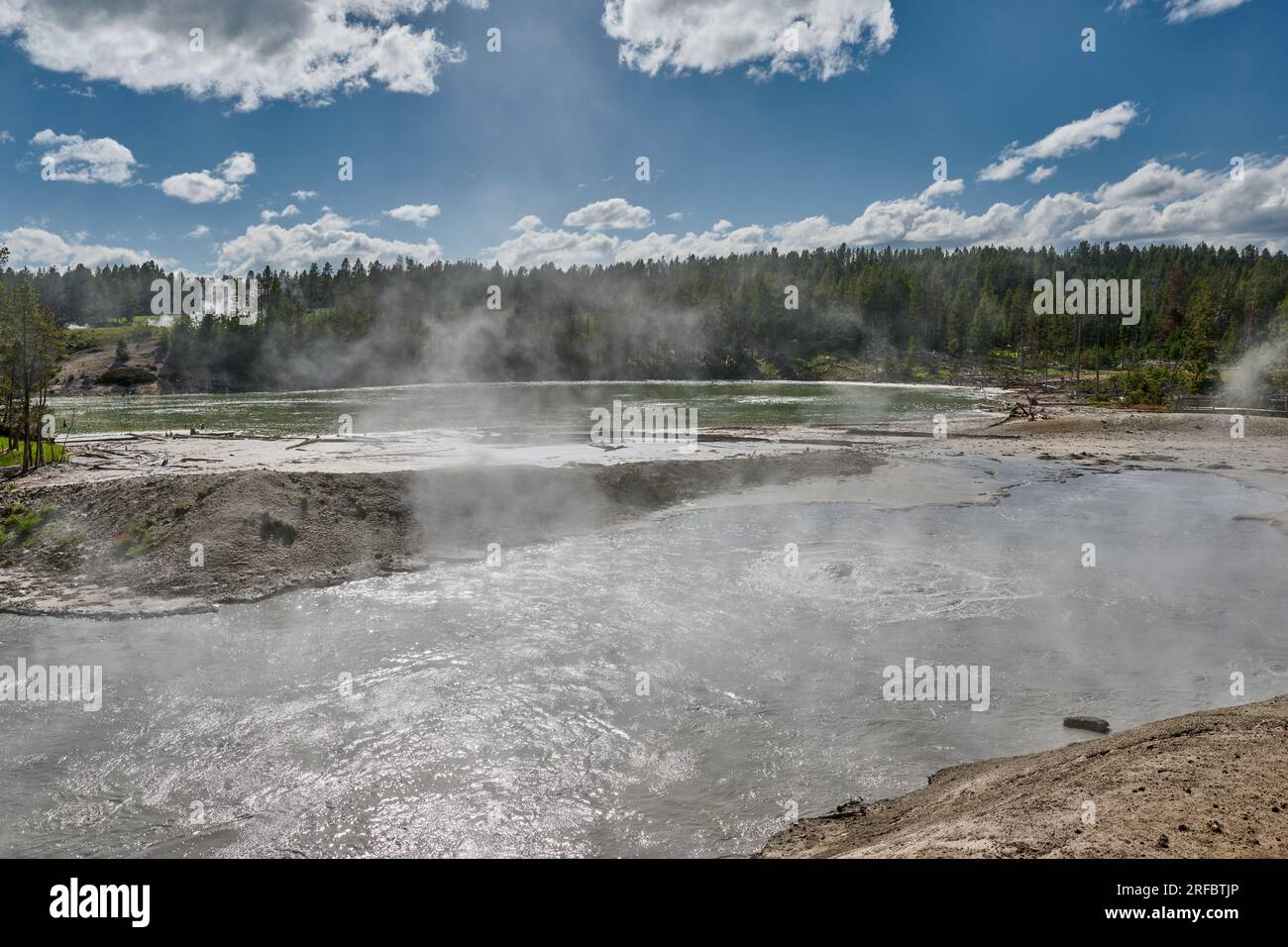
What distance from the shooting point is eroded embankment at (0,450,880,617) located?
15.6 metres

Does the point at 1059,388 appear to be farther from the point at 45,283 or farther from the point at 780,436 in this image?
the point at 45,283

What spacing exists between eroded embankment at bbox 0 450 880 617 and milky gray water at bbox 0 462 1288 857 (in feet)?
3.68

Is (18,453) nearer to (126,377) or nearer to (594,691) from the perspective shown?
(594,691)

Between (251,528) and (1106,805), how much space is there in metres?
17.8

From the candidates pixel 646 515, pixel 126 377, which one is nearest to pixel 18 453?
pixel 646 515

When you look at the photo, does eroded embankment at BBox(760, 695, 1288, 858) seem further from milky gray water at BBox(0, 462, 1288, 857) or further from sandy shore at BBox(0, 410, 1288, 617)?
sandy shore at BBox(0, 410, 1288, 617)

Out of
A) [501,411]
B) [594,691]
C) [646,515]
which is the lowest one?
[594,691]

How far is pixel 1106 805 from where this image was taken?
635 centimetres

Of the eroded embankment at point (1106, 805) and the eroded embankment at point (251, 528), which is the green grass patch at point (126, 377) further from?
the eroded embankment at point (1106, 805)

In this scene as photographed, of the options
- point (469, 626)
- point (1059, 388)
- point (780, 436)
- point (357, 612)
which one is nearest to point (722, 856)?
point (469, 626)

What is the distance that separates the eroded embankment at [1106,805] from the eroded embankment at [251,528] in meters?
13.0

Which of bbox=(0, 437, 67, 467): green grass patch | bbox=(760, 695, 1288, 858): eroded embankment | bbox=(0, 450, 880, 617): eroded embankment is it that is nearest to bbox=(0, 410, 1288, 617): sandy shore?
bbox=(0, 450, 880, 617): eroded embankment

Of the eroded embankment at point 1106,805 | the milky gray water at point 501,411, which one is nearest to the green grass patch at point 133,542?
the eroded embankment at point 1106,805
